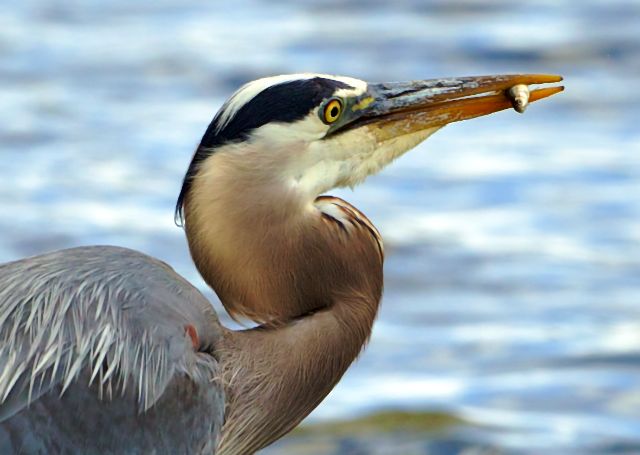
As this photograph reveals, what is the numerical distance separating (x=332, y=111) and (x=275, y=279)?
1.73 feet

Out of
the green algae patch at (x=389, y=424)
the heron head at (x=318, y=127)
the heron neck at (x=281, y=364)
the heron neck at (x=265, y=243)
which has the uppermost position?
the heron head at (x=318, y=127)

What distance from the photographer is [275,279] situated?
5004 millimetres

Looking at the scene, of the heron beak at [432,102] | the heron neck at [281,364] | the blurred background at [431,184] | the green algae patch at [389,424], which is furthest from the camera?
the blurred background at [431,184]

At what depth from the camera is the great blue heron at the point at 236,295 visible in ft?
15.4

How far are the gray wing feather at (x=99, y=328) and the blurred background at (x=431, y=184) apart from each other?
2.38 meters

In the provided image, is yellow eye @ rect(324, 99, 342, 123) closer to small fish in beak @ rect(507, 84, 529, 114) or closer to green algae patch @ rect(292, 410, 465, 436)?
small fish in beak @ rect(507, 84, 529, 114)

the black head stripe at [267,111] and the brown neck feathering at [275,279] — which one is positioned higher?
the black head stripe at [267,111]

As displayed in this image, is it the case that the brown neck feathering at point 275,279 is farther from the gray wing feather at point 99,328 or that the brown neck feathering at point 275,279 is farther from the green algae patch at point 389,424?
the green algae patch at point 389,424

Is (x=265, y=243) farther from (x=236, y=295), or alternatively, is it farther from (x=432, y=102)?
(x=432, y=102)

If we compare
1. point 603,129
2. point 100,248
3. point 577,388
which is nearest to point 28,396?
point 100,248

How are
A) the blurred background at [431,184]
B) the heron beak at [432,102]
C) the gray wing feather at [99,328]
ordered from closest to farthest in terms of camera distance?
the gray wing feather at [99,328] < the heron beak at [432,102] < the blurred background at [431,184]

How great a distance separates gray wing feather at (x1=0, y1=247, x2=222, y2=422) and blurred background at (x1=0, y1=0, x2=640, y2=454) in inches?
93.6

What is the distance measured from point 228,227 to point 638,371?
3.24 metres

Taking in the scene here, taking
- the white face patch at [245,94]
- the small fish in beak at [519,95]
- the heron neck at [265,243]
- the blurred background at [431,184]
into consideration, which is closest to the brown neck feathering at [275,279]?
the heron neck at [265,243]
